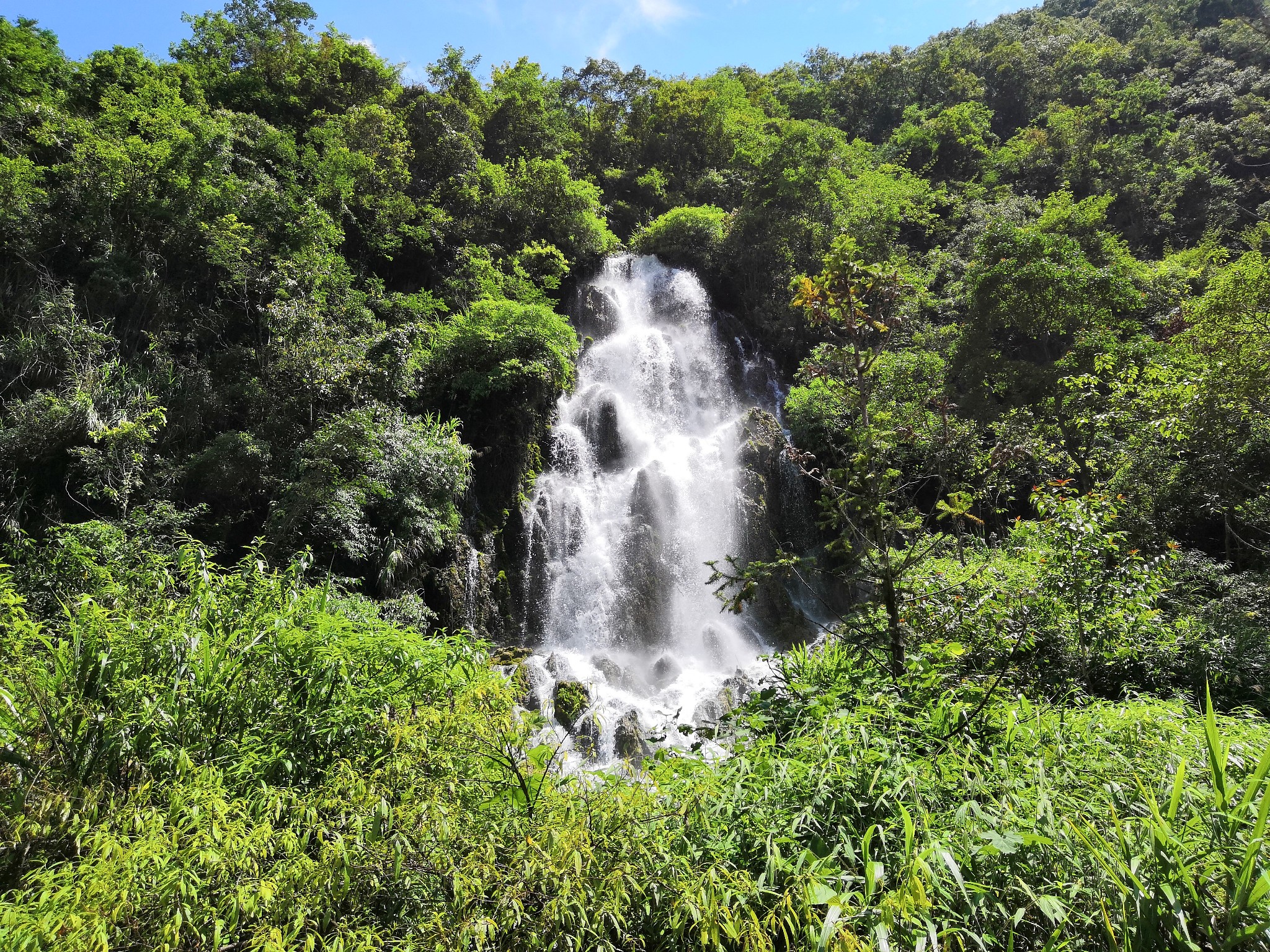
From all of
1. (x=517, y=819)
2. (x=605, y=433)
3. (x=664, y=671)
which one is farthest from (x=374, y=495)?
(x=517, y=819)

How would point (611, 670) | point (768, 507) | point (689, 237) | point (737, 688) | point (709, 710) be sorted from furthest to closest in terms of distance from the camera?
point (689, 237) < point (768, 507) < point (611, 670) < point (737, 688) < point (709, 710)

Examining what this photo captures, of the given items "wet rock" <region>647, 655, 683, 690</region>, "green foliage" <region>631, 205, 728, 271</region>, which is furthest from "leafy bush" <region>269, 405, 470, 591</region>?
"green foliage" <region>631, 205, 728, 271</region>

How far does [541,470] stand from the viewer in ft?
44.1

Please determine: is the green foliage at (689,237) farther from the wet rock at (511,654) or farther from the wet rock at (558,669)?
the wet rock at (558,669)

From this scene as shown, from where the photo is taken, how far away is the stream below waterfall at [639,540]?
9758mm

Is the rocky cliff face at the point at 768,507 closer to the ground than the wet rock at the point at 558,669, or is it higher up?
higher up

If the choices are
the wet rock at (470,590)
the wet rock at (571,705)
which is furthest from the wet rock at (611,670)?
the wet rock at (470,590)

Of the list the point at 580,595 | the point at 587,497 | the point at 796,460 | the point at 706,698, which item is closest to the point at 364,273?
the point at 587,497

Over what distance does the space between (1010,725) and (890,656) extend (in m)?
1.21

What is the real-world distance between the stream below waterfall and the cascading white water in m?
0.03

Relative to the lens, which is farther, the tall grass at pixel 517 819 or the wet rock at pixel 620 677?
the wet rock at pixel 620 677

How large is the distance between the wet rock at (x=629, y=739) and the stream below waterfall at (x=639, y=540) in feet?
0.08

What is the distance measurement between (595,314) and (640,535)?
8.28 m

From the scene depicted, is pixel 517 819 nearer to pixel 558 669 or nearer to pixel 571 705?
pixel 571 705
